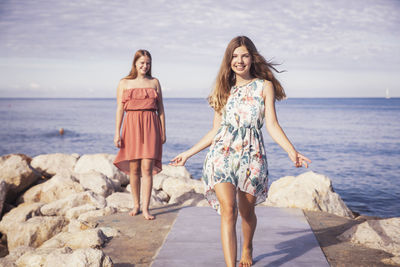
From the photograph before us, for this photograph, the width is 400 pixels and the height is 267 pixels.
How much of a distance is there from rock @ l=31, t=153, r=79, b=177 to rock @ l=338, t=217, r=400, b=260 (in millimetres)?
7231

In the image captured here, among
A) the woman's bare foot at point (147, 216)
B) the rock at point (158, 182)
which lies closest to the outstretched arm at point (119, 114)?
the woman's bare foot at point (147, 216)

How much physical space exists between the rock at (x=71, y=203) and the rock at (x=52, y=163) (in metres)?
3.23

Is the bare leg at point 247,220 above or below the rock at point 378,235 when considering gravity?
above

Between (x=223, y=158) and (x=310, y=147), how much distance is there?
18.9 metres

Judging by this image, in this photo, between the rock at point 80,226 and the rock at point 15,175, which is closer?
the rock at point 80,226

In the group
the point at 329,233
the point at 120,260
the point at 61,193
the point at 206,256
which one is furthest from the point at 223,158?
the point at 61,193

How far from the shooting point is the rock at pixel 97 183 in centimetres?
754

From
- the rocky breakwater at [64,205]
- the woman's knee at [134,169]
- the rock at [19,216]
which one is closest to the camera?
the rocky breakwater at [64,205]

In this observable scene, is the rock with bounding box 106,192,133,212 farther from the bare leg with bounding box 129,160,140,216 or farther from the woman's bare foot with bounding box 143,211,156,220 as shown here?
the woman's bare foot with bounding box 143,211,156,220

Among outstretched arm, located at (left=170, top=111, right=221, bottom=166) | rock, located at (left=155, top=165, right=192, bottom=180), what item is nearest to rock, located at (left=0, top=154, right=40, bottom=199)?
rock, located at (left=155, top=165, right=192, bottom=180)

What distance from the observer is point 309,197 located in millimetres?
5867

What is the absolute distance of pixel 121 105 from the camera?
5.35 meters

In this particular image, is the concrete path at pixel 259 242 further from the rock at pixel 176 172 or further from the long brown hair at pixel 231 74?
the rock at pixel 176 172

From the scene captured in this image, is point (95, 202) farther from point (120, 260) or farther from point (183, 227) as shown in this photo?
point (120, 260)
